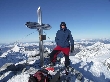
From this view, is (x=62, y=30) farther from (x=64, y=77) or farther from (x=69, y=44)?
(x=64, y=77)

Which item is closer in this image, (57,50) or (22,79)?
(22,79)

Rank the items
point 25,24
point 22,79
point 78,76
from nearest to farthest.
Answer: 1. point 22,79
2. point 25,24
3. point 78,76

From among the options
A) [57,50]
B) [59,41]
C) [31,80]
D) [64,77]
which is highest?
[59,41]

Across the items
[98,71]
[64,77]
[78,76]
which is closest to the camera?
[64,77]

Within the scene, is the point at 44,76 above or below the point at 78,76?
above

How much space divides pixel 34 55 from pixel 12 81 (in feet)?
31.6

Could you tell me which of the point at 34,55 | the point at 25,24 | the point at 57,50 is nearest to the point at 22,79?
the point at 57,50

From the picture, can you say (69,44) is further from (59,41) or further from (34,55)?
(34,55)

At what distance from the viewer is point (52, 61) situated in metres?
10.8

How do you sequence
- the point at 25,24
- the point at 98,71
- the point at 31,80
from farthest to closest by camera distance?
the point at 98,71 → the point at 25,24 → the point at 31,80

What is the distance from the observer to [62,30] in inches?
424

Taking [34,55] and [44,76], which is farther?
A: [34,55]

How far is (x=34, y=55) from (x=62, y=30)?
9536 mm

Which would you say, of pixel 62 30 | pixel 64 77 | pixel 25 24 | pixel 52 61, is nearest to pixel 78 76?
pixel 64 77
